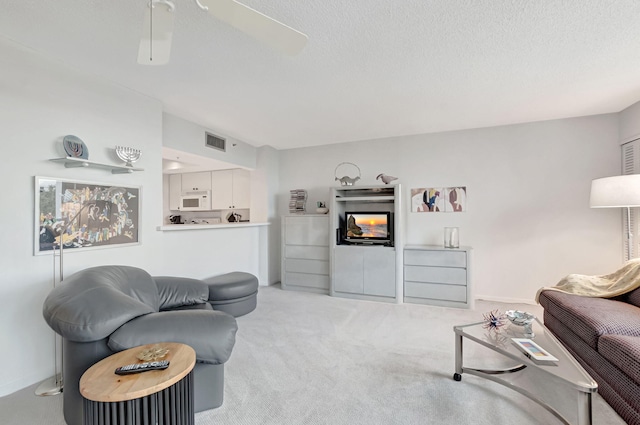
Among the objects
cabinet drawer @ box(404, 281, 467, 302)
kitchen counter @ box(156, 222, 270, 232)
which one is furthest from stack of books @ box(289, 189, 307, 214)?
cabinet drawer @ box(404, 281, 467, 302)

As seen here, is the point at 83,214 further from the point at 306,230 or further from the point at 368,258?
the point at 368,258

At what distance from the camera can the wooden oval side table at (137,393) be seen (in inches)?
47.8

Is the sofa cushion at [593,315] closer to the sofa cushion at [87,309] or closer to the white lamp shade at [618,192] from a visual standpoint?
the white lamp shade at [618,192]

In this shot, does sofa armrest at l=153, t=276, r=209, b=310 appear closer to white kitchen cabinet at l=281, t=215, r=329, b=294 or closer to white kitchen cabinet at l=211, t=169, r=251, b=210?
white kitchen cabinet at l=281, t=215, r=329, b=294

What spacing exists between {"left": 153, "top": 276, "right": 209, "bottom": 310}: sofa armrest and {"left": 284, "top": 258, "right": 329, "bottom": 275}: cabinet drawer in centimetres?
207

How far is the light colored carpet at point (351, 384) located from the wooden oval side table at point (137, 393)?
18.1 inches

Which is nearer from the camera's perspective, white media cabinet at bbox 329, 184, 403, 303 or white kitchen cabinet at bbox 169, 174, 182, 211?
white media cabinet at bbox 329, 184, 403, 303

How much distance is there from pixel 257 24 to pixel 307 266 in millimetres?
3877

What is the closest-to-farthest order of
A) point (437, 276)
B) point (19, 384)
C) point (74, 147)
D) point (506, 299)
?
point (19, 384) < point (74, 147) < point (437, 276) < point (506, 299)

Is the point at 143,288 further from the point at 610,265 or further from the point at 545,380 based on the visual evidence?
the point at 610,265

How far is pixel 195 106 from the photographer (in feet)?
10.7

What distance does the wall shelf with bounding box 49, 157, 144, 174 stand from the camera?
7.52 ft

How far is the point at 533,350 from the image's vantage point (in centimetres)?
179

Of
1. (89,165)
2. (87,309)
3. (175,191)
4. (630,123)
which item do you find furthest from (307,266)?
(630,123)
